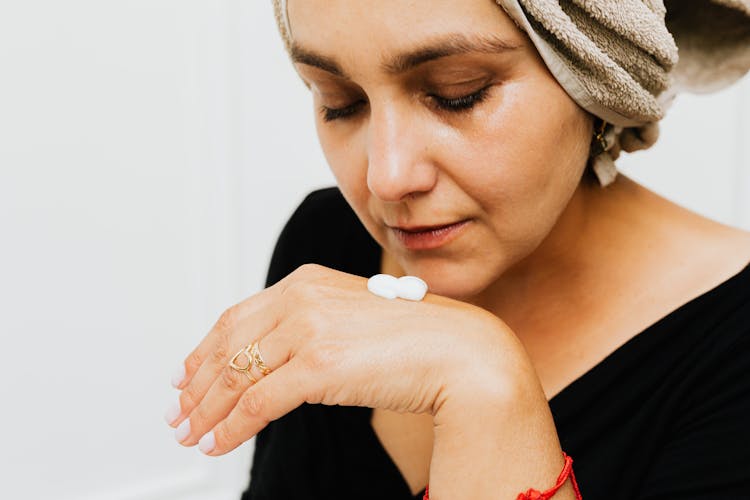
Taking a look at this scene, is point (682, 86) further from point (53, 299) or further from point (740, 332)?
point (53, 299)

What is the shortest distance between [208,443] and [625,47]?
1.90ft

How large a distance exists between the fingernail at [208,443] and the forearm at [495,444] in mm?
223

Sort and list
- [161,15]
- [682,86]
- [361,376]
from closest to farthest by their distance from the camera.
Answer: [361,376]
[682,86]
[161,15]

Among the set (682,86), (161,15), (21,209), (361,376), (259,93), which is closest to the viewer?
(361,376)

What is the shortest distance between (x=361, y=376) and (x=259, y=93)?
3.41 ft

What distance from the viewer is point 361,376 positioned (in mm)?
687

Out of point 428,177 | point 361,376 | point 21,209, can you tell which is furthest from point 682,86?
point 21,209

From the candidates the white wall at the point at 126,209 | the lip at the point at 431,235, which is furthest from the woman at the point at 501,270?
the white wall at the point at 126,209

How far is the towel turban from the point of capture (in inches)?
28.5

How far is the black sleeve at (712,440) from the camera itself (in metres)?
0.69

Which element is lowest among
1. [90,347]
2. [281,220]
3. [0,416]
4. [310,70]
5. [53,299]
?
[0,416]

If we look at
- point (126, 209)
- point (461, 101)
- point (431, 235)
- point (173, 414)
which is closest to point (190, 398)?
point (173, 414)

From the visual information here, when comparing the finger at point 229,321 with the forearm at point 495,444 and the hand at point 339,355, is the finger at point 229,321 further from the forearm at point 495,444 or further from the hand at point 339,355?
the forearm at point 495,444

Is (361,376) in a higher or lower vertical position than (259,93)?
lower
